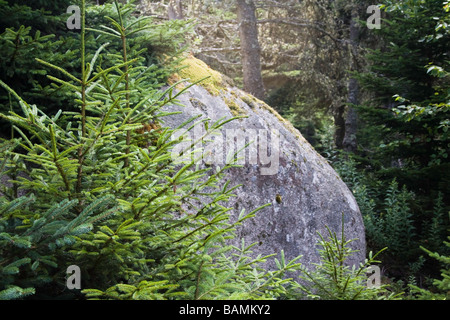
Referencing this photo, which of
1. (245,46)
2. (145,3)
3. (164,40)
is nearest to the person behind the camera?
(164,40)

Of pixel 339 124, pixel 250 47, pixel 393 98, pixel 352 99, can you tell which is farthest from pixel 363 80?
pixel 339 124

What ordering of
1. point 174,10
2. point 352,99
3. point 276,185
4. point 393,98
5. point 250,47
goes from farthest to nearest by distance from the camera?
point 352,99 < point 174,10 < point 250,47 < point 393,98 < point 276,185

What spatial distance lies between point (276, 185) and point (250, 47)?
548 centimetres

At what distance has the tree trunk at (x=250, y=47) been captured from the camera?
8586mm

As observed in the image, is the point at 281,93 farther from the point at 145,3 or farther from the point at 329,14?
the point at 145,3

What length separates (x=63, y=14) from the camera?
10.3 ft

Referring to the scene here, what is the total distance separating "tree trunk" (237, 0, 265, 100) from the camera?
28.2ft

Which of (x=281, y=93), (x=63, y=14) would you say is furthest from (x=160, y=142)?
(x=281, y=93)

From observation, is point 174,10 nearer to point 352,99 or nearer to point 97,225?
point 352,99

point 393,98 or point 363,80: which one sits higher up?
point 363,80

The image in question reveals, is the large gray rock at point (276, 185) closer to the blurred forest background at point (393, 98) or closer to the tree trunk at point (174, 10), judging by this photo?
the blurred forest background at point (393, 98)

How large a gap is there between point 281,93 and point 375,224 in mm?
9253

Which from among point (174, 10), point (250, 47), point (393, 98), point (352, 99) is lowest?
point (393, 98)

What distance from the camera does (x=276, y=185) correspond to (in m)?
4.12
